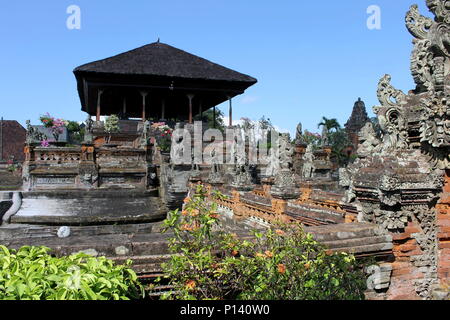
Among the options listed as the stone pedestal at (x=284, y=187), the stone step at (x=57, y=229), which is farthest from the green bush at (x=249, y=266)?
the stone step at (x=57, y=229)

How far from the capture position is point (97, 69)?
83.3ft

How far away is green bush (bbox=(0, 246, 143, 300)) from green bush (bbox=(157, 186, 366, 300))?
454 mm

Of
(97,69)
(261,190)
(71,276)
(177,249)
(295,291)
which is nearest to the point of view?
(71,276)

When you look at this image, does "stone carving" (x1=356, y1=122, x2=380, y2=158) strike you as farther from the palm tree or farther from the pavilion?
the palm tree

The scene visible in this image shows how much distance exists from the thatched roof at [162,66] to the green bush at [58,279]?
2438 cm

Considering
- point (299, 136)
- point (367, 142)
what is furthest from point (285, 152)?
point (299, 136)

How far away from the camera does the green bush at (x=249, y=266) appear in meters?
2.87

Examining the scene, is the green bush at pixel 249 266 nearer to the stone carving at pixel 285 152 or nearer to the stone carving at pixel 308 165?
the stone carving at pixel 285 152

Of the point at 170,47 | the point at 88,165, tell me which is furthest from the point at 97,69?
the point at 88,165

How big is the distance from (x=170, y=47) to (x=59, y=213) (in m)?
21.7

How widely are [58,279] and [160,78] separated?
25.3m

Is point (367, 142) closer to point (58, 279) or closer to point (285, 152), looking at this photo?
point (58, 279)

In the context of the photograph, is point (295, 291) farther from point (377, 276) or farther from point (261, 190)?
point (261, 190)

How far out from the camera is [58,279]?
88.2 inches
